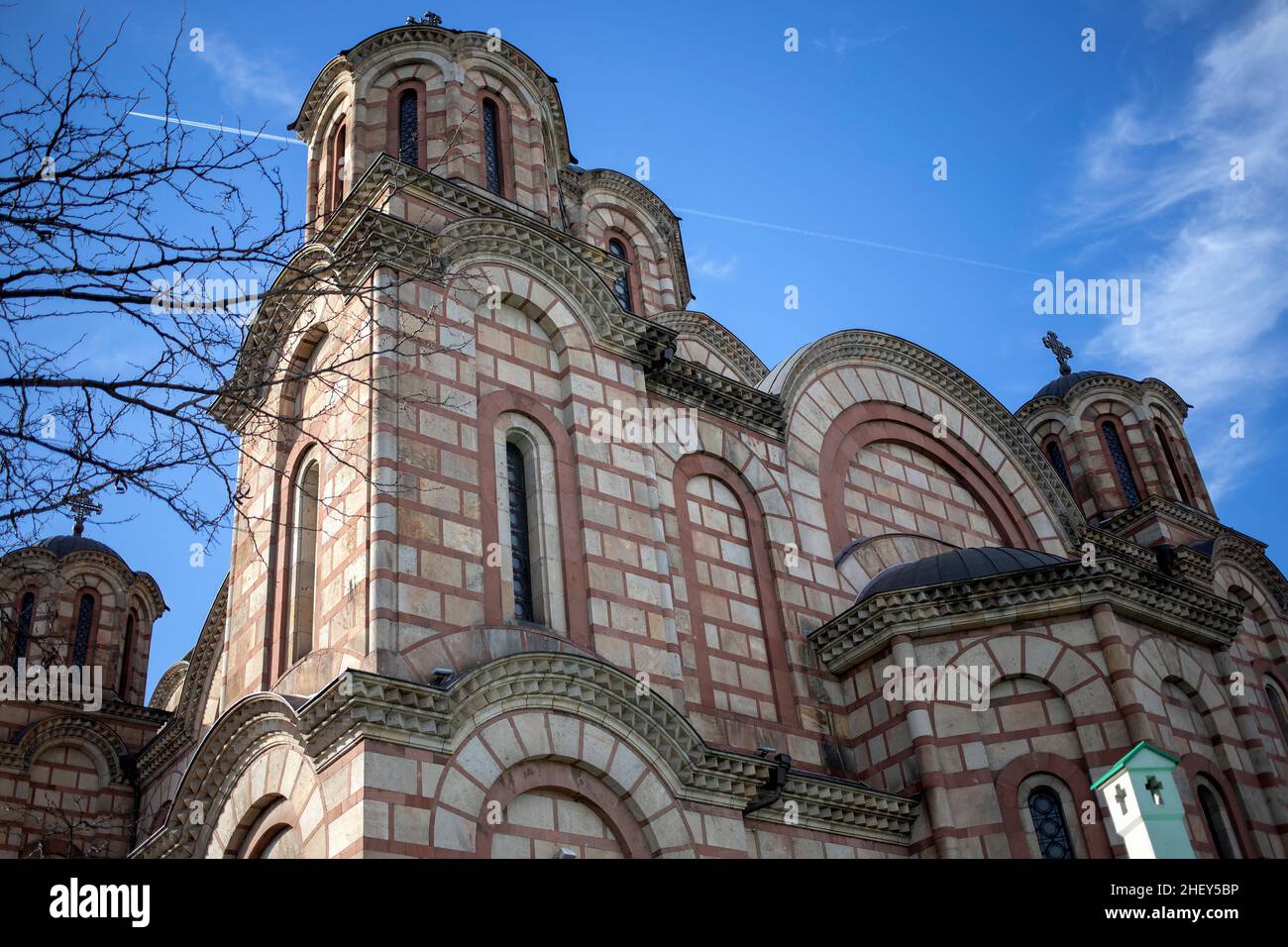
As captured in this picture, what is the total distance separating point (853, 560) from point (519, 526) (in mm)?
6036

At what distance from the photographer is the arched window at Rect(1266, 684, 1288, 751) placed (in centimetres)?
2177

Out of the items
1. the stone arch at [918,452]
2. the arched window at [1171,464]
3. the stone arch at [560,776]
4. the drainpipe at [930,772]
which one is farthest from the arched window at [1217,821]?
the arched window at [1171,464]

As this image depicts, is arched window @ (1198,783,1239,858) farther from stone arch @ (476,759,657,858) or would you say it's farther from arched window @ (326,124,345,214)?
arched window @ (326,124,345,214)

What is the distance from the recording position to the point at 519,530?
48.5ft

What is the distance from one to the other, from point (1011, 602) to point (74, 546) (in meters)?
19.4

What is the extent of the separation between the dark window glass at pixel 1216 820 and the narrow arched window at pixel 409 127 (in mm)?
13290

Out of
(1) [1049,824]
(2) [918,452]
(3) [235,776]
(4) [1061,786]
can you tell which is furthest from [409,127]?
(1) [1049,824]

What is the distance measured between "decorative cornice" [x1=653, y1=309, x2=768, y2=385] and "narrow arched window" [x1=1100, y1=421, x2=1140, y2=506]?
7.98 meters

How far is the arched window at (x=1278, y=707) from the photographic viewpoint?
21.8m

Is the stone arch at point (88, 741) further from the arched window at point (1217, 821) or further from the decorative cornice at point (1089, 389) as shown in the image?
the decorative cornice at point (1089, 389)

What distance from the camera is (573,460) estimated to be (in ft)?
51.0

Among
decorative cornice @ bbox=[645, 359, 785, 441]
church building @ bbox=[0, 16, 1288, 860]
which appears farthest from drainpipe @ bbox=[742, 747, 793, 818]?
decorative cornice @ bbox=[645, 359, 785, 441]
